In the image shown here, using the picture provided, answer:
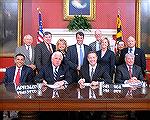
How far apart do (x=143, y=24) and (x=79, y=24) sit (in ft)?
4.82

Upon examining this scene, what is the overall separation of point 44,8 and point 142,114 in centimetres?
421

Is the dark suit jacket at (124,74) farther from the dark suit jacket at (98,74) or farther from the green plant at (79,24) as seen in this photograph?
the green plant at (79,24)

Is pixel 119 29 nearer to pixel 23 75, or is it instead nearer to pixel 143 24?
pixel 143 24

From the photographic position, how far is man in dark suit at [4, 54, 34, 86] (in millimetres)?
3662

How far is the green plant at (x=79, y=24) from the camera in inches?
252

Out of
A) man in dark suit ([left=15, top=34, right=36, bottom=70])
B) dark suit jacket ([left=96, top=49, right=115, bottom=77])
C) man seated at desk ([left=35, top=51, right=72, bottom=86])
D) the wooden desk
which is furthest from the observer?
man in dark suit ([left=15, top=34, right=36, bottom=70])

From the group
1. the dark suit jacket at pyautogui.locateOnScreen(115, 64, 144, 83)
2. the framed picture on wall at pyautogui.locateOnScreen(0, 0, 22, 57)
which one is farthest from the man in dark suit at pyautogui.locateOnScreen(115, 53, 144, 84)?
the framed picture on wall at pyautogui.locateOnScreen(0, 0, 22, 57)

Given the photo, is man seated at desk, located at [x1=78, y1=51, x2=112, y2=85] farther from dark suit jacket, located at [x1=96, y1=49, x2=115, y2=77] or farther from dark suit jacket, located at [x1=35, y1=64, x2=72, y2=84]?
dark suit jacket, located at [x1=96, y1=49, x2=115, y2=77]

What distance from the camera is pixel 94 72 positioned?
368cm

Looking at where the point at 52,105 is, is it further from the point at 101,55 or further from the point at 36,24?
the point at 36,24

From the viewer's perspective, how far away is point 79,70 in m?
3.98

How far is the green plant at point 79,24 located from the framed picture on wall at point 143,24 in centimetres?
114

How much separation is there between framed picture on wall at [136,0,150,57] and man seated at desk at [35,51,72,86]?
3.41 metres

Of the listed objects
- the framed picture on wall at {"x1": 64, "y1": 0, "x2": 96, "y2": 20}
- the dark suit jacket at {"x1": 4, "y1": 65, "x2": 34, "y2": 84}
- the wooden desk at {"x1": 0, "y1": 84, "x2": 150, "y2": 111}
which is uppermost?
the framed picture on wall at {"x1": 64, "y1": 0, "x2": 96, "y2": 20}
